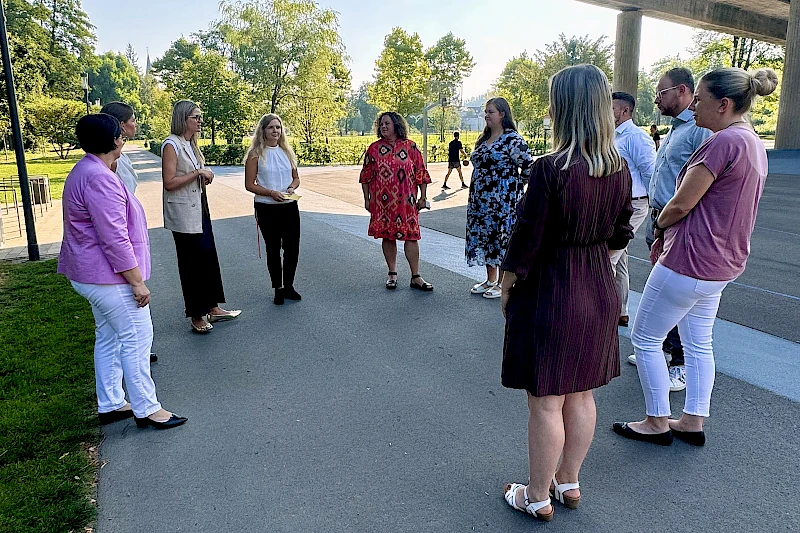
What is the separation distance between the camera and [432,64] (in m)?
53.5

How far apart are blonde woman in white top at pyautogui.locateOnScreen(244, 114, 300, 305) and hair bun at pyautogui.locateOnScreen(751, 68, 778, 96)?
4084 millimetres

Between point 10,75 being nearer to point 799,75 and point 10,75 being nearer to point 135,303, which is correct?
point 135,303

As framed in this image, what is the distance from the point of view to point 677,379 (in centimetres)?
395

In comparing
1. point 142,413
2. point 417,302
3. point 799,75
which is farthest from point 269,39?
point 142,413

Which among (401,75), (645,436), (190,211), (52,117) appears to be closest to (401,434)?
(645,436)

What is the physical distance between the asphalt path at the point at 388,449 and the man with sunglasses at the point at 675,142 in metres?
0.32

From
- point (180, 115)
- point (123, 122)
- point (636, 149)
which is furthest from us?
point (180, 115)

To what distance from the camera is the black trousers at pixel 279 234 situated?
232 inches

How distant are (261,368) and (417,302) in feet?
6.70

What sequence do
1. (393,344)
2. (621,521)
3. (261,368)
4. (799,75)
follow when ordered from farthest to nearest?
(799,75), (393,344), (261,368), (621,521)

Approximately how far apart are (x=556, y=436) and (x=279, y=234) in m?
4.12

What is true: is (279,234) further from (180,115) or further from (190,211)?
(180,115)

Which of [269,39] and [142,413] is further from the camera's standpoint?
[269,39]

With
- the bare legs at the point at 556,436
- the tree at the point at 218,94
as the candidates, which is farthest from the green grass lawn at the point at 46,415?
the tree at the point at 218,94
